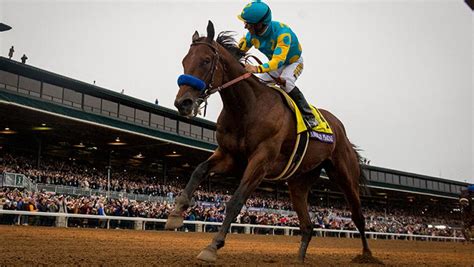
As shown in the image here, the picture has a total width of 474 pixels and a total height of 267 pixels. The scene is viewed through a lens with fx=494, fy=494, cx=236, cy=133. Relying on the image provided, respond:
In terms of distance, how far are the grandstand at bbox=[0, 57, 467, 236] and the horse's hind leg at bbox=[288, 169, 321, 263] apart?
21.6m

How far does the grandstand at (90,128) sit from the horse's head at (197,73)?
2237cm

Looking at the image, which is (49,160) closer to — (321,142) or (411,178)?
(321,142)

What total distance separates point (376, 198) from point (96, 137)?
50.2 meters

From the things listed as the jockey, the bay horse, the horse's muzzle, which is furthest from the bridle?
the jockey

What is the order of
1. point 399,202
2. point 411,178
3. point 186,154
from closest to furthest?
point 186,154 → point 411,178 → point 399,202

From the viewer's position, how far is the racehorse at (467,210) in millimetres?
26094

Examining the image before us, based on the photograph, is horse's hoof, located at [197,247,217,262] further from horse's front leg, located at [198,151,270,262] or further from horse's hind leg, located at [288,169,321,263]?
horse's hind leg, located at [288,169,321,263]

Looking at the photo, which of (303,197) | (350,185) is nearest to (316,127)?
(303,197)

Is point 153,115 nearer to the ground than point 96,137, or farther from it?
farther from it

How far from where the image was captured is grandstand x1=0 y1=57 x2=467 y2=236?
30078 millimetres

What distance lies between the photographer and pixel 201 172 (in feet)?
21.0

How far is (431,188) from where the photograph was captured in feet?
244

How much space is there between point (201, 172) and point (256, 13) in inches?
92.4

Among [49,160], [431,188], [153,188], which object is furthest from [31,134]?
[431,188]
